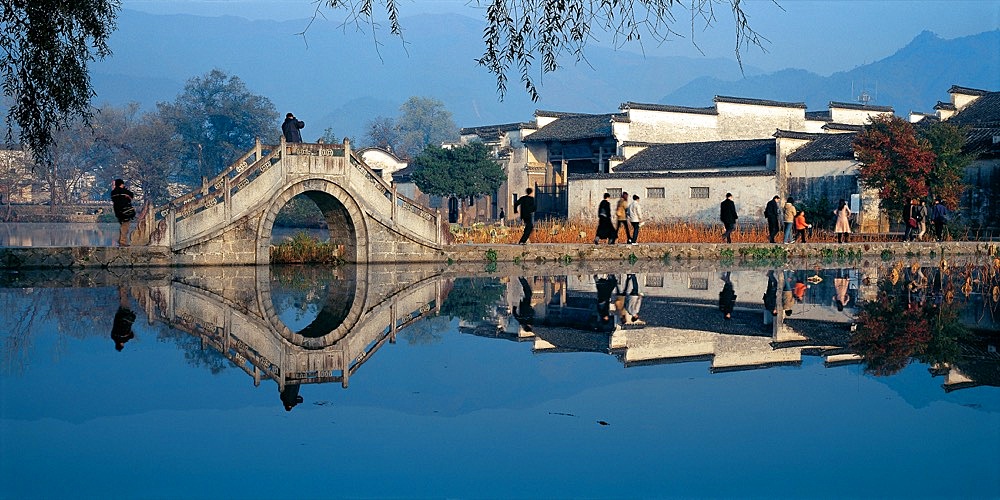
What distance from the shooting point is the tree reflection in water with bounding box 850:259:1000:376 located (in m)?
11.5

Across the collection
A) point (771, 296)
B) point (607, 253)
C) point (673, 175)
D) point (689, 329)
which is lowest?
point (689, 329)

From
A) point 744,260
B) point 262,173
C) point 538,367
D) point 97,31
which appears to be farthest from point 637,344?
point 744,260

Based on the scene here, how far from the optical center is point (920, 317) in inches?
596

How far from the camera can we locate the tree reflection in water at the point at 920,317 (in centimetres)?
1153

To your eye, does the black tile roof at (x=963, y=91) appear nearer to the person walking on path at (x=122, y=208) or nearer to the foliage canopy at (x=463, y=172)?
the foliage canopy at (x=463, y=172)

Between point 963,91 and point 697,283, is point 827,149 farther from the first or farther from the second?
point 697,283

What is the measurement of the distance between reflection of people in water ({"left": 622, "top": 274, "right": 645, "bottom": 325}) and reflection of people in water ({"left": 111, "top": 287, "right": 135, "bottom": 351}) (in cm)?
598

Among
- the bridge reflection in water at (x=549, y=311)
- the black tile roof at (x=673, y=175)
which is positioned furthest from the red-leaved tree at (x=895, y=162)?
the bridge reflection in water at (x=549, y=311)

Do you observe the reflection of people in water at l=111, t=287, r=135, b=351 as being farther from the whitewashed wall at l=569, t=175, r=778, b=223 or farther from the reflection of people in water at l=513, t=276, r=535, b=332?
the whitewashed wall at l=569, t=175, r=778, b=223

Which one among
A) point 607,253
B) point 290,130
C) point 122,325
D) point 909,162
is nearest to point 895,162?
point 909,162

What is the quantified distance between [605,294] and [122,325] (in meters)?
8.12

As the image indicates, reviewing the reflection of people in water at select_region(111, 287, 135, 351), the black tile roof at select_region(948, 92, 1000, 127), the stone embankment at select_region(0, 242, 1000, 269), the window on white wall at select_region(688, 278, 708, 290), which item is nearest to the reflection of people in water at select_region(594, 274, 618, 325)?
the window on white wall at select_region(688, 278, 708, 290)

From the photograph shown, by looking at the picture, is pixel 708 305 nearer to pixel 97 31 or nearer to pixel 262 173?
pixel 97 31

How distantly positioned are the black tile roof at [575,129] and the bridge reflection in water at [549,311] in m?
26.5
